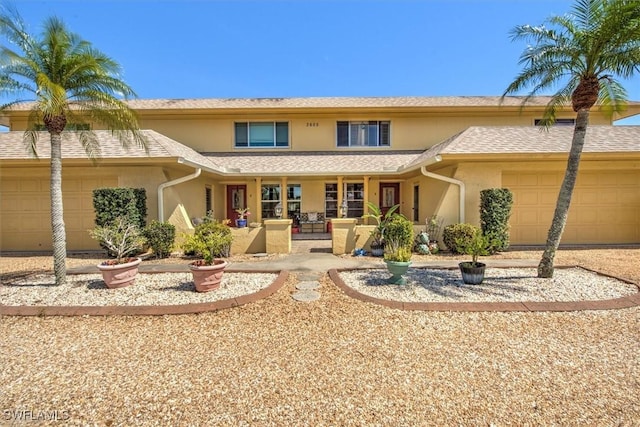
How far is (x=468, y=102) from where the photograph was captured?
611 inches

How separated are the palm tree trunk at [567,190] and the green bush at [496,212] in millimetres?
2903

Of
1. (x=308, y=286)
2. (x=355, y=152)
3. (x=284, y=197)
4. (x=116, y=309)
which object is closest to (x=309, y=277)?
(x=308, y=286)

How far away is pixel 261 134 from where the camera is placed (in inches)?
616

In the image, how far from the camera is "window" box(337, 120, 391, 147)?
15.6 metres

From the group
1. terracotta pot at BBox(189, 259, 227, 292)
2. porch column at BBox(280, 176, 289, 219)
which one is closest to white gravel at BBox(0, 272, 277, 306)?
terracotta pot at BBox(189, 259, 227, 292)

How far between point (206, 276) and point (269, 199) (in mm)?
9987

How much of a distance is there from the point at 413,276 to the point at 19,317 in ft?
26.0

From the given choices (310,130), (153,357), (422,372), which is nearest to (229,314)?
(153,357)

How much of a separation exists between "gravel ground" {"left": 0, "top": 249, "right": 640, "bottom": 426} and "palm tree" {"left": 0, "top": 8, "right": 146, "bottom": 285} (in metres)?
3.15

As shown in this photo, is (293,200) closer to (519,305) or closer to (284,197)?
(284,197)

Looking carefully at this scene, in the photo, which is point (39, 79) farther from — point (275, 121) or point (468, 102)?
point (468, 102)

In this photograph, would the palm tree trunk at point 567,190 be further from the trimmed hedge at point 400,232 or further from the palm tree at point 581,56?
the trimmed hedge at point 400,232

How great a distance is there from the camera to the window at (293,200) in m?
15.8

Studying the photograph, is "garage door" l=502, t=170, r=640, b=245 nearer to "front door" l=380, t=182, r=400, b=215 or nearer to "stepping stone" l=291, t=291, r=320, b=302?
"front door" l=380, t=182, r=400, b=215
